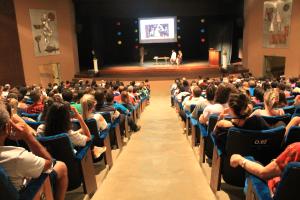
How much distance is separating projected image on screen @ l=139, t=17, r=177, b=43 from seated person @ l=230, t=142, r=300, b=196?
43.0 ft

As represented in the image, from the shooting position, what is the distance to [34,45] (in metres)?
11.1

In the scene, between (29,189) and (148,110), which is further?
(148,110)

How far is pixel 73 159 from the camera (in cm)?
268

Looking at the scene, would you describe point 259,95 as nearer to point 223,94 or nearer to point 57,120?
point 223,94

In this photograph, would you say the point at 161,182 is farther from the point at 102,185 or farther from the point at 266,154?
the point at 266,154

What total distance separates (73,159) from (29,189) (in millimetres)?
808

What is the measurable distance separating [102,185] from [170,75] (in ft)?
32.3

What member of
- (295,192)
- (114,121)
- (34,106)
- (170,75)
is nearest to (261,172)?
(295,192)

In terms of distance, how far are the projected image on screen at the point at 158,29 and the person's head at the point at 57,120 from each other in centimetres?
1263

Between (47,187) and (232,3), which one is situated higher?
(232,3)

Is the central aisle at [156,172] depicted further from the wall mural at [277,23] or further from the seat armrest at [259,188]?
the wall mural at [277,23]

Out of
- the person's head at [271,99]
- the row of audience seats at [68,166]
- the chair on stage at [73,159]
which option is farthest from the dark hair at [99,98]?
the person's head at [271,99]

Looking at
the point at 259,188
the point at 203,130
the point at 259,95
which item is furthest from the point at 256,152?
the point at 259,95

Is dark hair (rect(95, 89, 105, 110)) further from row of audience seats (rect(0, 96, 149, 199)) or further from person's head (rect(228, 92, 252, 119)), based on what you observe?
person's head (rect(228, 92, 252, 119))
